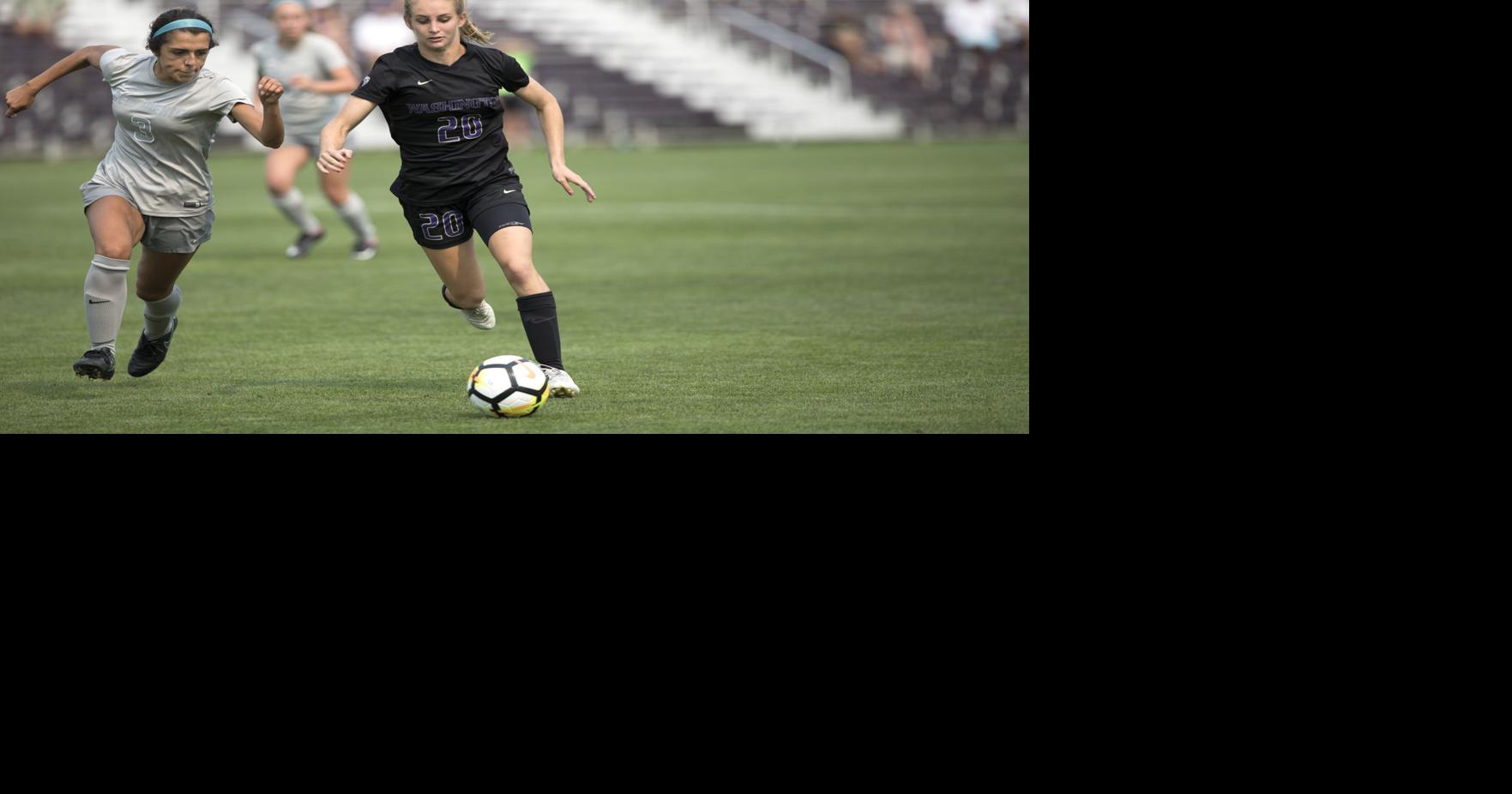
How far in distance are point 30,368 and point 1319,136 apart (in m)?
5.15

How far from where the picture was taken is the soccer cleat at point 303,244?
12.6 m

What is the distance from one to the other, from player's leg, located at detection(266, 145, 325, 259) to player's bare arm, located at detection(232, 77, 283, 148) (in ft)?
18.2

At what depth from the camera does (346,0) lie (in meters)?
31.5

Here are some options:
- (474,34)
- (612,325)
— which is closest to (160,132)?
(474,34)

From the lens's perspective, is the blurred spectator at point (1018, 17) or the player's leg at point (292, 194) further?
the blurred spectator at point (1018, 17)

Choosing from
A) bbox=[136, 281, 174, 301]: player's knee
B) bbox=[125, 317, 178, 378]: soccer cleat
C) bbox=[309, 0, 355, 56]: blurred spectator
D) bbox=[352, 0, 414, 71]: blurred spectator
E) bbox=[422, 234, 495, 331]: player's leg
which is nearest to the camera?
bbox=[422, 234, 495, 331]: player's leg

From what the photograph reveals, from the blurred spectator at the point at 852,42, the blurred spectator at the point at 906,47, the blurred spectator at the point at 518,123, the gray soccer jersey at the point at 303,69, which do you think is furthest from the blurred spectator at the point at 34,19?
the gray soccer jersey at the point at 303,69

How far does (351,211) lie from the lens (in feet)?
40.9

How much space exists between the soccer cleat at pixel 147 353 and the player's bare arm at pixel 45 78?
1032 millimetres

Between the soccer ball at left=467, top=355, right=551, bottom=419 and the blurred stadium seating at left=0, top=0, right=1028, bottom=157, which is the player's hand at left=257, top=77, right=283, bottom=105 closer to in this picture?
the soccer ball at left=467, top=355, right=551, bottom=419

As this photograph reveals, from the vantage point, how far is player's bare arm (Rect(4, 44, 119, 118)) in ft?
21.0

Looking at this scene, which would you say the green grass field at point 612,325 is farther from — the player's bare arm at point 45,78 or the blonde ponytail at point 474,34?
the blonde ponytail at point 474,34

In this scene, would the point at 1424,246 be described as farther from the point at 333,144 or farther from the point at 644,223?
the point at 644,223

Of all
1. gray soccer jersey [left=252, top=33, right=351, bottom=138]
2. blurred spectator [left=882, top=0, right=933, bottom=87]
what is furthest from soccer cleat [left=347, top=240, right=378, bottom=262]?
blurred spectator [left=882, top=0, right=933, bottom=87]
